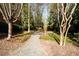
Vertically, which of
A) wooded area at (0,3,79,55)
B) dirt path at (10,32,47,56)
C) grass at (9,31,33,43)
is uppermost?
wooded area at (0,3,79,55)

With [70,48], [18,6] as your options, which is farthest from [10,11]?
[70,48]

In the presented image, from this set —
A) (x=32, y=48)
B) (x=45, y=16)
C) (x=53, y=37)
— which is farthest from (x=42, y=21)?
(x=32, y=48)

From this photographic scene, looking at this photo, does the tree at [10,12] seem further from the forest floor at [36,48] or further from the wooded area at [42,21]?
the forest floor at [36,48]

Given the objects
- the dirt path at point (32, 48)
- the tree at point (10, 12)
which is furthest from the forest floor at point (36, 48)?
the tree at point (10, 12)

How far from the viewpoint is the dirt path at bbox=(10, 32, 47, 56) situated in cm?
283

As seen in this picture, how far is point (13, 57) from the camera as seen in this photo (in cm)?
282

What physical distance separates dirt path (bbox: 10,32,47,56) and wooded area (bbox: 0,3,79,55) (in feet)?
0.16

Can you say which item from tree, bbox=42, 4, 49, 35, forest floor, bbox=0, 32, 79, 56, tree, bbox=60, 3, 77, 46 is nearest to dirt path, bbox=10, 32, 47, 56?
forest floor, bbox=0, 32, 79, 56

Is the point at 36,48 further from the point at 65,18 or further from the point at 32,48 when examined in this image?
the point at 65,18

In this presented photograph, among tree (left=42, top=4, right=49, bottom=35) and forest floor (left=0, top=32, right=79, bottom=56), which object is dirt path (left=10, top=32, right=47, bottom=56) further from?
tree (left=42, top=4, right=49, bottom=35)

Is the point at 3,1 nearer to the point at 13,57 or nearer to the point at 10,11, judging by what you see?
the point at 10,11

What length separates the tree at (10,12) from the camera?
2.83 meters

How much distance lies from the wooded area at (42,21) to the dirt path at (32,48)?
0.05 metres

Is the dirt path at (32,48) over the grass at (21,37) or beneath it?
beneath
